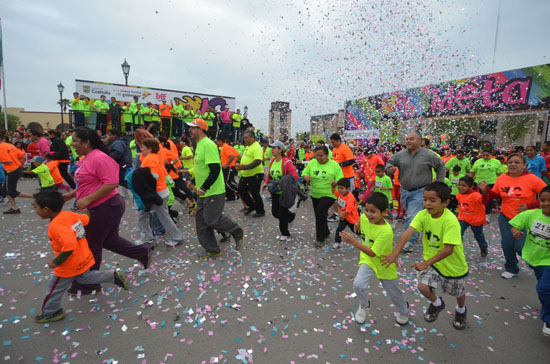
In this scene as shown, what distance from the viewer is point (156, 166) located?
187 inches

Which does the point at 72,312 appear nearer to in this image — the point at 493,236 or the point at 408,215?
the point at 408,215

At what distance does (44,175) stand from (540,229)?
9.27 m

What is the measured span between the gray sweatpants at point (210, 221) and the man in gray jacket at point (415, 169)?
A: 2.86 meters

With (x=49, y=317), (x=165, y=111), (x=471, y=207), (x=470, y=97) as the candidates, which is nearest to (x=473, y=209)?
(x=471, y=207)

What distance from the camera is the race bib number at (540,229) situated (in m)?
2.78

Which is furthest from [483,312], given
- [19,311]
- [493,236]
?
[19,311]

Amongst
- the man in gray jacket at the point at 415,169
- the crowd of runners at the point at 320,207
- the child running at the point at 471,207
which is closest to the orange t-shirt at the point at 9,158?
the crowd of runners at the point at 320,207

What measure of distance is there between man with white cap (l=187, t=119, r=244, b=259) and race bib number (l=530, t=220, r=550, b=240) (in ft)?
12.1

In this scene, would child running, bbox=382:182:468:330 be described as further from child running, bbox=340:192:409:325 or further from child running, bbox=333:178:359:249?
child running, bbox=333:178:359:249

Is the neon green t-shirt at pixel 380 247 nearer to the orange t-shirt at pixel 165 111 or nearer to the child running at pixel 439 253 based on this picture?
the child running at pixel 439 253

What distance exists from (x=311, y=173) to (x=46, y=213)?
12.1ft

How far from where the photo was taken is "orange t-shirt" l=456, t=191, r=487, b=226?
4.45 meters

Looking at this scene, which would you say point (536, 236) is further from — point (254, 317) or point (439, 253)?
point (254, 317)

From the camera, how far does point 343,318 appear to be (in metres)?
2.96
